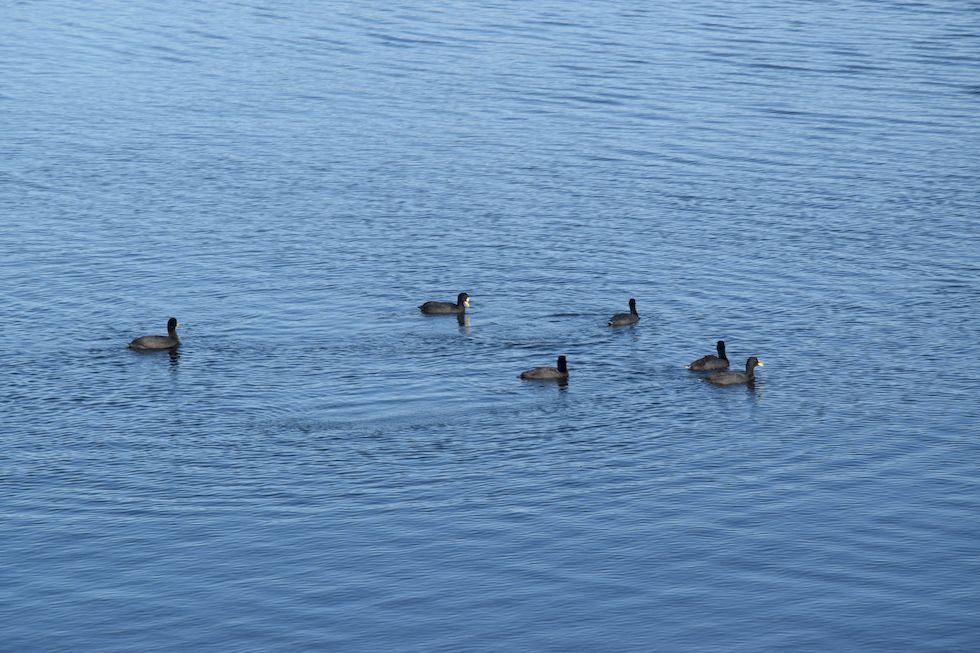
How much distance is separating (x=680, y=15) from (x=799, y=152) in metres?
37.5

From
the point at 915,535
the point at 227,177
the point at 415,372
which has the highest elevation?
the point at 227,177

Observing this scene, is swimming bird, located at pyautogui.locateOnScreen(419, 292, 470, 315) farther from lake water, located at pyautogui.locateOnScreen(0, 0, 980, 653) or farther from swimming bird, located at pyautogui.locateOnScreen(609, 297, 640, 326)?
swimming bird, located at pyautogui.locateOnScreen(609, 297, 640, 326)

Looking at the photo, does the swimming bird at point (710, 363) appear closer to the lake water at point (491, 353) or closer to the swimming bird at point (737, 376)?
the swimming bird at point (737, 376)

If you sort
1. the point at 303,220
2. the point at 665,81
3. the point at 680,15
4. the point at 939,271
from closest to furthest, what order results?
1. the point at 939,271
2. the point at 303,220
3. the point at 665,81
4. the point at 680,15

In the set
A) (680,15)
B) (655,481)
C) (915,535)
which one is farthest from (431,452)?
(680,15)

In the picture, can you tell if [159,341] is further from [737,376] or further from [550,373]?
[737,376]

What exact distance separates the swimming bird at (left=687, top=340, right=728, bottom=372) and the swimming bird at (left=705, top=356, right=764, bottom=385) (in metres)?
0.31

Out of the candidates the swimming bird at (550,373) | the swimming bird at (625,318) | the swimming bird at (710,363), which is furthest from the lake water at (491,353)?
the swimming bird at (550,373)

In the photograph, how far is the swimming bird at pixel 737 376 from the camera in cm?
5181

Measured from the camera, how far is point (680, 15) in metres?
117

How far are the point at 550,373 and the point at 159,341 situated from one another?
13124 millimetres

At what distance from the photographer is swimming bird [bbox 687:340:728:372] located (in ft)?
171

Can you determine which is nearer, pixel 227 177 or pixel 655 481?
pixel 655 481

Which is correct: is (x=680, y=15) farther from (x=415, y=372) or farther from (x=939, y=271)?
(x=415, y=372)
